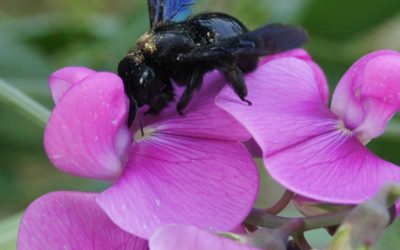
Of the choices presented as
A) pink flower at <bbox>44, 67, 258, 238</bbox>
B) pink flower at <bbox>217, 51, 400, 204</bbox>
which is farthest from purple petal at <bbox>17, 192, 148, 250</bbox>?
pink flower at <bbox>217, 51, 400, 204</bbox>

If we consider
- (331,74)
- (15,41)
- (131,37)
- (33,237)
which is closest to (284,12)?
(331,74)

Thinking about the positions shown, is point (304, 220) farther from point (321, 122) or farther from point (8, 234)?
point (8, 234)

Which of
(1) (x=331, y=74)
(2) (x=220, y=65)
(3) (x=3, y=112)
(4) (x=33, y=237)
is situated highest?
(2) (x=220, y=65)

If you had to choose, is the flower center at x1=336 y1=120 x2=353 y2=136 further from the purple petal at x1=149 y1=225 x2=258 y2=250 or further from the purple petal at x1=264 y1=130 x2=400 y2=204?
the purple petal at x1=149 y1=225 x2=258 y2=250

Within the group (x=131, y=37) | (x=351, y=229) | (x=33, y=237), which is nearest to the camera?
(x=351, y=229)

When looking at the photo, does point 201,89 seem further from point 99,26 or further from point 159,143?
point 99,26
